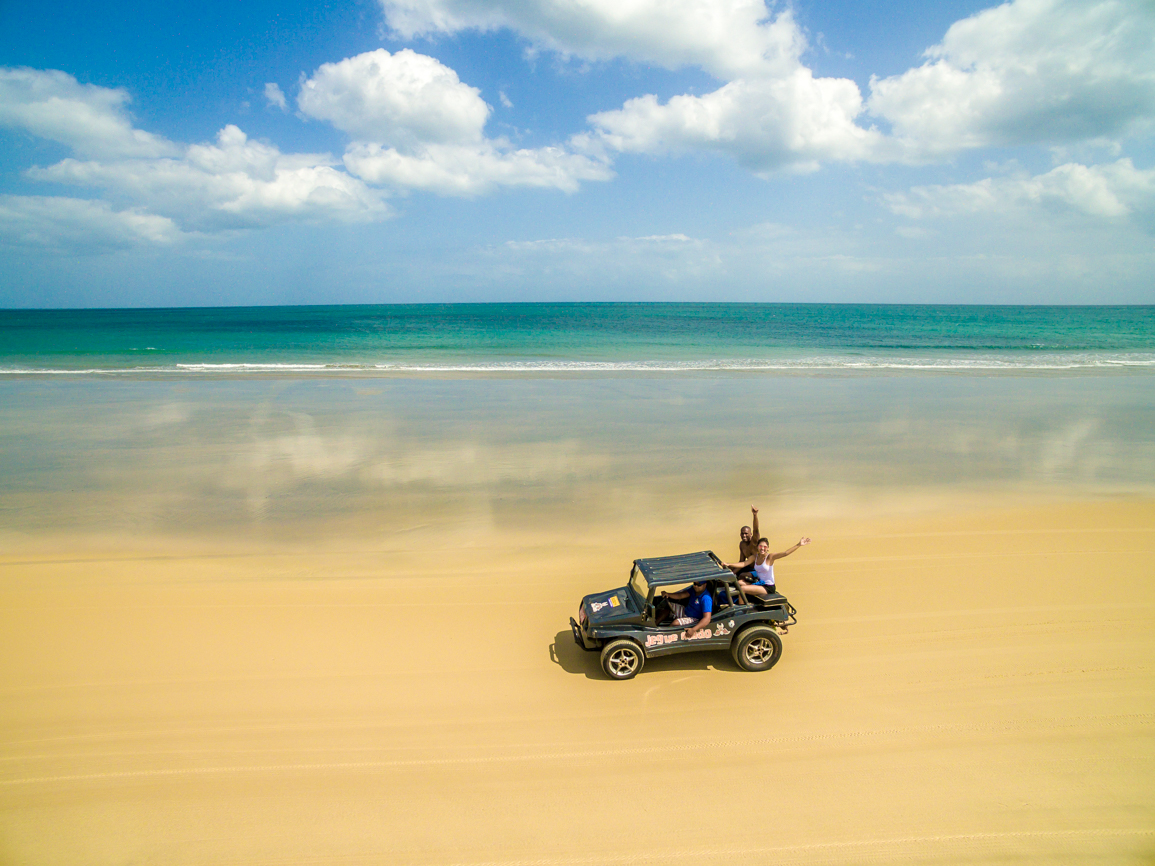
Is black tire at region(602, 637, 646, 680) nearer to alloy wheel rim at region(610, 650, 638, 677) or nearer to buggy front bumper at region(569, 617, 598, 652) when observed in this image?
alloy wheel rim at region(610, 650, 638, 677)

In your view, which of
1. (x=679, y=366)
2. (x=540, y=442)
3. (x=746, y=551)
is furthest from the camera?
(x=679, y=366)

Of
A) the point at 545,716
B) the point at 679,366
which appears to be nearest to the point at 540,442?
the point at 545,716

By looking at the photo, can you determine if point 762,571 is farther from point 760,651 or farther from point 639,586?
point 639,586

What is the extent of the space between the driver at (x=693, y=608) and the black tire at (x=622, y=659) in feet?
1.84

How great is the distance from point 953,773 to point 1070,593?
4.81m

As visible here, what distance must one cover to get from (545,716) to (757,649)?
2.57 meters

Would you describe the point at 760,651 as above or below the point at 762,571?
below

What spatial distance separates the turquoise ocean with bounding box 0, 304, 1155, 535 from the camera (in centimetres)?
1242

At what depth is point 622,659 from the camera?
7145mm

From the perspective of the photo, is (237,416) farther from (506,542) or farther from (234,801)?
(234,801)

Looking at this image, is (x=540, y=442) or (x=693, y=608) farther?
(x=540, y=442)

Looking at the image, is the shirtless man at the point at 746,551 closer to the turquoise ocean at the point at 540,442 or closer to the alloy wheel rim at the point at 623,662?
the alloy wheel rim at the point at 623,662

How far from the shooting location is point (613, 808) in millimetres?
5555

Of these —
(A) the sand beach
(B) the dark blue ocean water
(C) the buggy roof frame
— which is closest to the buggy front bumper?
(A) the sand beach
